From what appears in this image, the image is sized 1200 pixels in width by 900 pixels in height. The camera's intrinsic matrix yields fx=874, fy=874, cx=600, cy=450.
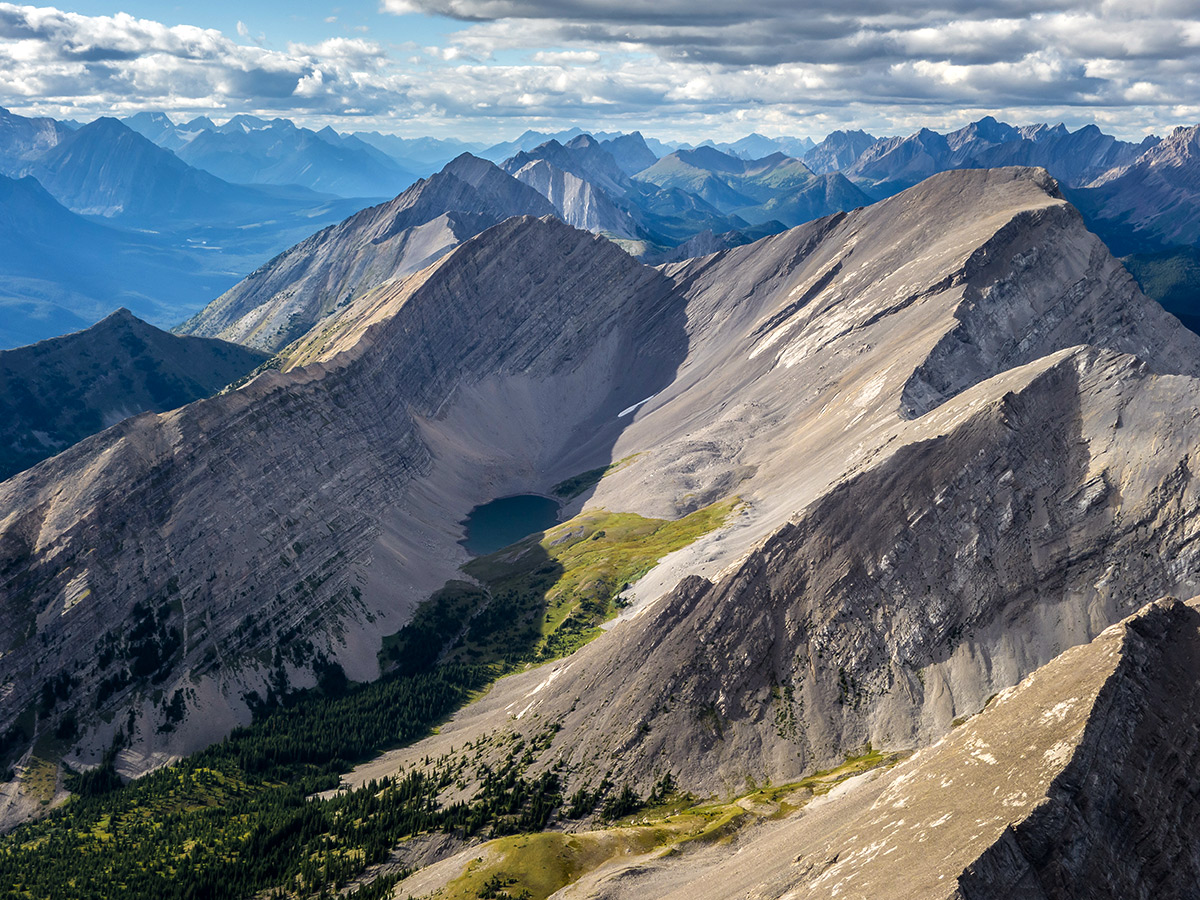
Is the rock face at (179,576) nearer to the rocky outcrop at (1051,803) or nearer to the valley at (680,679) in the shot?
the valley at (680,679)

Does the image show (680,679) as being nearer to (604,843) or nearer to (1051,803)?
(604,843)

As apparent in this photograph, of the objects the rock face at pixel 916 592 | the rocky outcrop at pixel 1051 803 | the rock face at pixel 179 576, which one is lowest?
the rocky outcrop at pixel 1051 803

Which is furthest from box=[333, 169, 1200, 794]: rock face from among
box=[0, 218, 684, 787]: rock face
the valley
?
box=[0, 218, 684, 787]: rock face

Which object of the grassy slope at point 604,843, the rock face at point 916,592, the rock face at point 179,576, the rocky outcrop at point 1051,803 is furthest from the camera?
the rock face at point 179,576

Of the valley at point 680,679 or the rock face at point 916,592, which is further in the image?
the rock face at point 916,592

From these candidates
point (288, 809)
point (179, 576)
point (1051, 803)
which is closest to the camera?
point (1051, 803)

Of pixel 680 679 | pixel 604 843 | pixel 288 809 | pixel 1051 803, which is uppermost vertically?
pixel 288 809

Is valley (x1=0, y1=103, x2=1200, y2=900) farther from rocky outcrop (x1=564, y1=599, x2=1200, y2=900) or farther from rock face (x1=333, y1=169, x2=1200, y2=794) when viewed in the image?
rock face (x1=333, y1=169, x2=1200, y2=794)

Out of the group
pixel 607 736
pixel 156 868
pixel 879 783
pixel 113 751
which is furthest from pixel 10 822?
pixel 879 783

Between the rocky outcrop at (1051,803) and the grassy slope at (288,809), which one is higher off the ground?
the grassy slope at (288,809)

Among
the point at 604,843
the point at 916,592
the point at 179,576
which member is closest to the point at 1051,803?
the point at 604,843

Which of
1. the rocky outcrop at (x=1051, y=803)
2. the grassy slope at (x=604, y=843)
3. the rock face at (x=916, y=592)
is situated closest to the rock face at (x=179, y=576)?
the rock face at (x=916, y=592)
